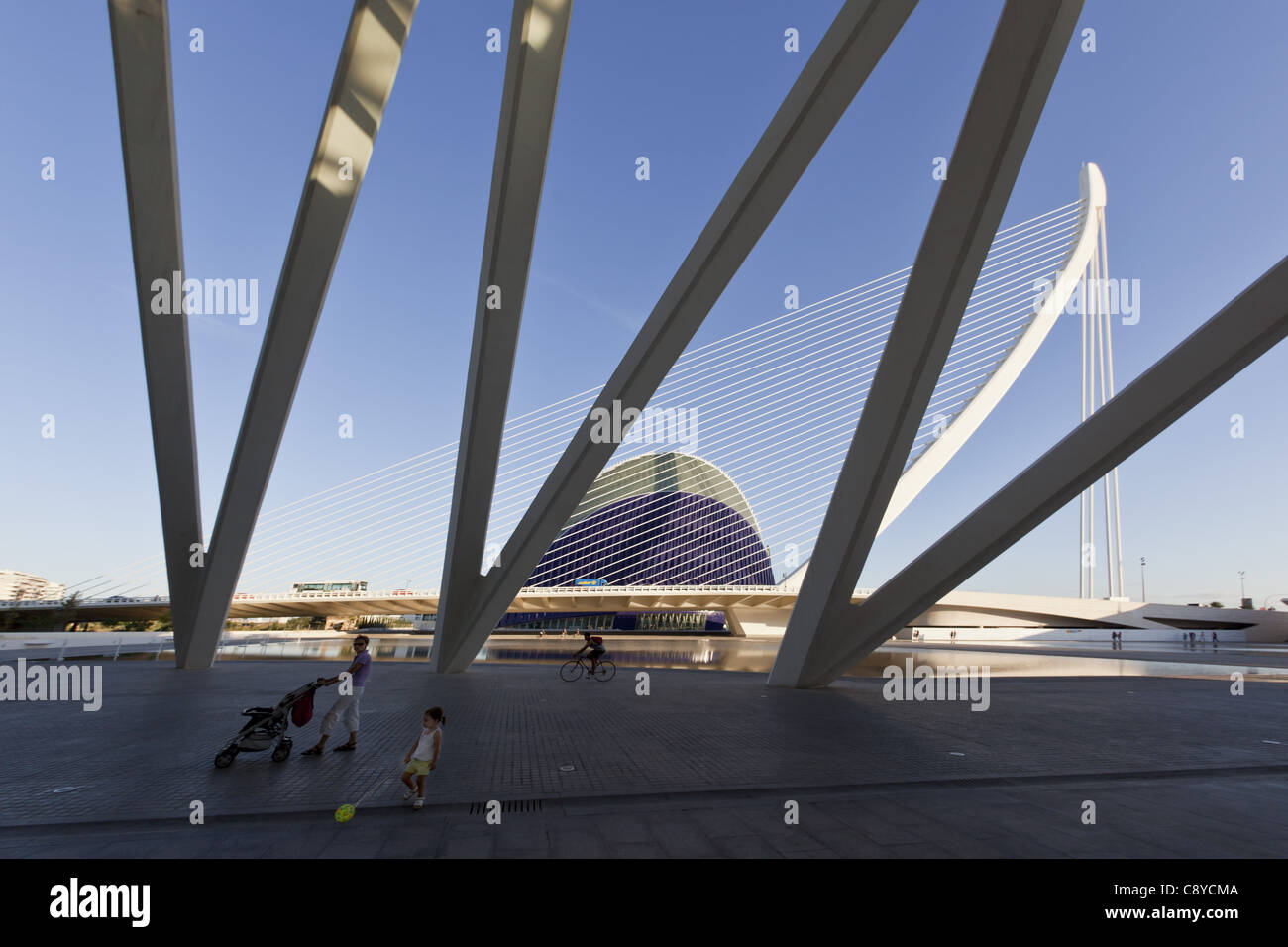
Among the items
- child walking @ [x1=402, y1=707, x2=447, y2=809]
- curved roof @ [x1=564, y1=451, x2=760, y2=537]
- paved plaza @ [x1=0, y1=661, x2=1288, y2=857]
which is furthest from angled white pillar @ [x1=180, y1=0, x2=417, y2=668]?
curved roof @ [x1=564, y1=451, x2=760, y2=537]

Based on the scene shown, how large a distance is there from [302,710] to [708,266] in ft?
21.9

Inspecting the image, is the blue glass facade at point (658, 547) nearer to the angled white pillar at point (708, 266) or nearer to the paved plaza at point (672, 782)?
the angled white pillar at point (708, 266)

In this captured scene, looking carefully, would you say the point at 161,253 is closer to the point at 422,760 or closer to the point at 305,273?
the point at 305,273

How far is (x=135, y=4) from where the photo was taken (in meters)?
7.36

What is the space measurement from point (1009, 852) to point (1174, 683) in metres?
12.7

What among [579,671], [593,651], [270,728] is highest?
[270,728]

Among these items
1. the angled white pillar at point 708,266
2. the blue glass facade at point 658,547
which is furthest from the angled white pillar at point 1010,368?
the blue glass facade at point 658,547

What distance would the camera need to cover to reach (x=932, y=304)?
300 inches

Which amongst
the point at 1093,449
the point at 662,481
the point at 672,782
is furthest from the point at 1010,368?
the point at 662,481

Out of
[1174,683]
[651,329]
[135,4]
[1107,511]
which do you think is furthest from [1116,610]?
[135,4]

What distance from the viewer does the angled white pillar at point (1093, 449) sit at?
6.02 meters

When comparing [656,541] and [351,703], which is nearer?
[351,703]

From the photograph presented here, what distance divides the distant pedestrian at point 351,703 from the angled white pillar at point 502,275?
580cm
